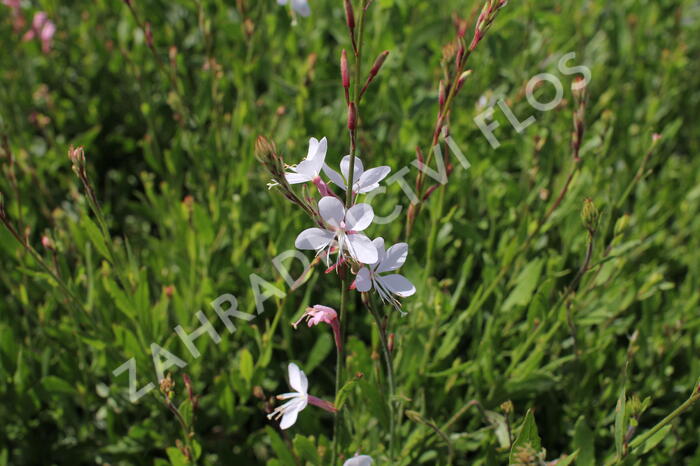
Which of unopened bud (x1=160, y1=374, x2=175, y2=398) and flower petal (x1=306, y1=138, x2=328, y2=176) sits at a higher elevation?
flower petal (x1=306, y1=138, x2=328, y2=176)

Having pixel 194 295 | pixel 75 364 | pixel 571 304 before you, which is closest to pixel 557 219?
pixel 571 304

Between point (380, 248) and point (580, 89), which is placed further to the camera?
point (580, 89)

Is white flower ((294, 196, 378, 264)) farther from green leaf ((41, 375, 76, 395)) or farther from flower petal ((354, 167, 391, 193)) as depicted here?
green leaf ((41, 375, 76, 395))

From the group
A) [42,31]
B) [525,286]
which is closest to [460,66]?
[525,286]

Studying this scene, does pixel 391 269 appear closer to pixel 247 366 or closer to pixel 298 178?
pixel 298 178

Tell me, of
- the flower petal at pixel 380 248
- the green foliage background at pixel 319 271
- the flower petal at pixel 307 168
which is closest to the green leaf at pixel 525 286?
the green foliage background at pixel 319 271

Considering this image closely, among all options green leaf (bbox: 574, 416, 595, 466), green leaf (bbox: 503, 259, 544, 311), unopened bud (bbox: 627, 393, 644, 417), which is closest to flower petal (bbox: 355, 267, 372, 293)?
unopened bud (bbox: 627, 393, 644, 417)

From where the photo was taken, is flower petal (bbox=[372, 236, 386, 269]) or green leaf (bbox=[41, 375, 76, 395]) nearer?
flower petal (bbox=[372, 236, 386, 269])
